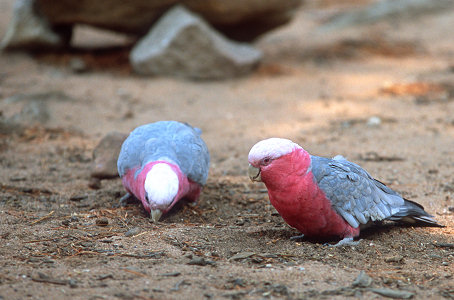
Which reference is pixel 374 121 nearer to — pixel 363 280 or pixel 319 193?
pixel 319 193

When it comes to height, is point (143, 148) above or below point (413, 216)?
above

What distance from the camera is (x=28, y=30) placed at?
817 centimetres

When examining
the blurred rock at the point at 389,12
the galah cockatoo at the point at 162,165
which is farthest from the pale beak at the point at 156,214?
the blurred rock at the point at 389,12

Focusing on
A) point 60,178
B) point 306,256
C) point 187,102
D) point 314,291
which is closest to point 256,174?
point 306,256

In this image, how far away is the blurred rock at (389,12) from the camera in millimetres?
11078

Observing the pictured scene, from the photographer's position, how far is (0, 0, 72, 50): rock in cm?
813

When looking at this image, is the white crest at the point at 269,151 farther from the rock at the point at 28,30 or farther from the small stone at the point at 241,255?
the rock at the point at 28,30

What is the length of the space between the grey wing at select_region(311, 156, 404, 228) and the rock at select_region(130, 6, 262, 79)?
4.51m

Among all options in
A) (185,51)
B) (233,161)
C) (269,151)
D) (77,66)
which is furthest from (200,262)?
(77,66)

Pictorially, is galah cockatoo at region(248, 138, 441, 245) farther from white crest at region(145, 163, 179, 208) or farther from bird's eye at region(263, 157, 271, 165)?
white crest at region(145, 163, 179, 208)

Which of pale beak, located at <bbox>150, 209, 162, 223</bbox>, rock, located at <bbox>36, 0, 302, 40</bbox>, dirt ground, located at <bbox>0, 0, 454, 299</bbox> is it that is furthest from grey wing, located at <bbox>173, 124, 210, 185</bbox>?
rock, located at <bbox>36, 0, 302, 40</bbox>

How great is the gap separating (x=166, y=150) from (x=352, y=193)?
1.35 meters

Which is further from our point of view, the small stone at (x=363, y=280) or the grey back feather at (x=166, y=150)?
the grey back feather at (x=166, y=150)

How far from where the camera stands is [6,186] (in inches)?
174
